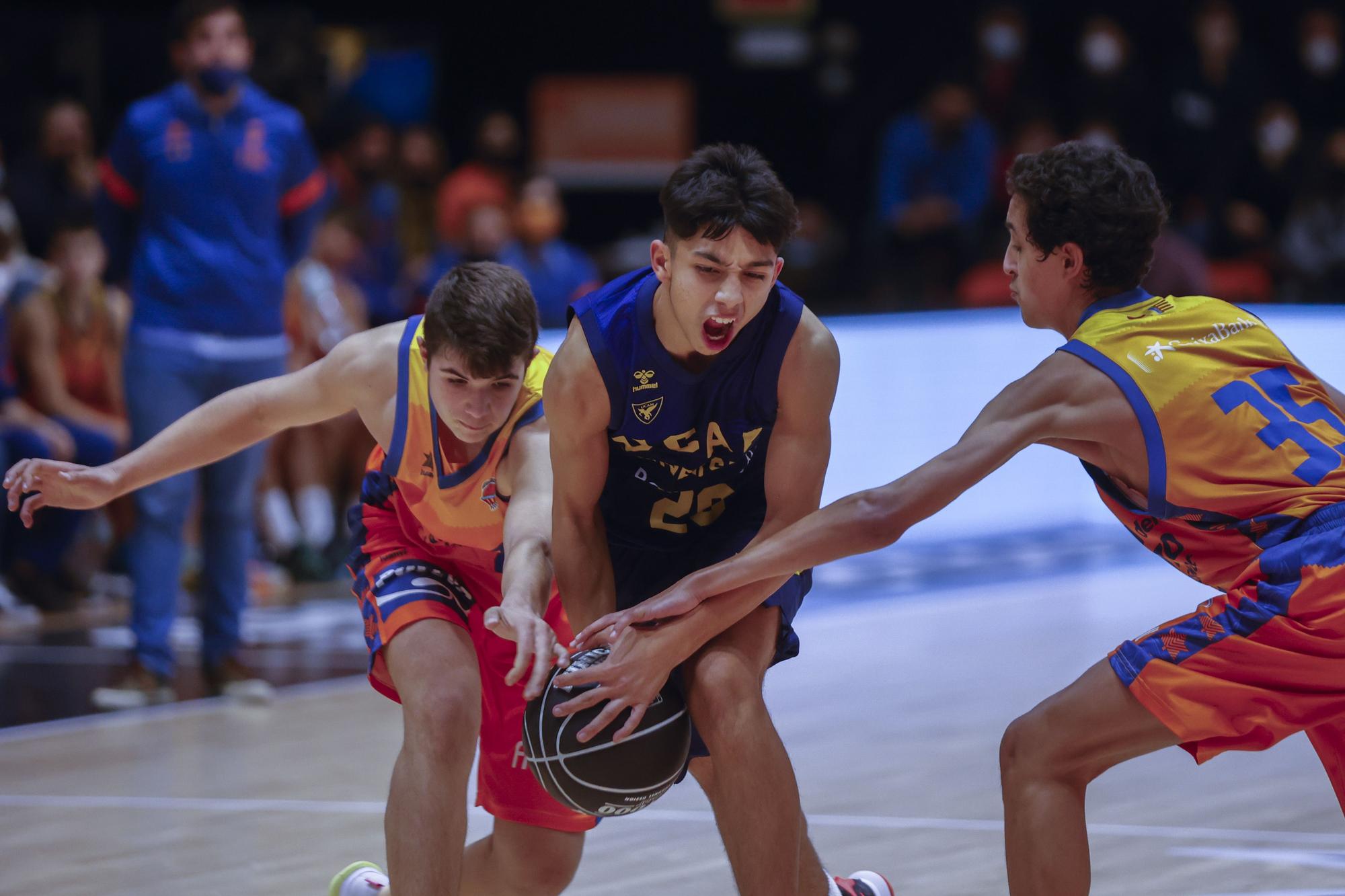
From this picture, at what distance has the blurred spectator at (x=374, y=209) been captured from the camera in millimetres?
10078

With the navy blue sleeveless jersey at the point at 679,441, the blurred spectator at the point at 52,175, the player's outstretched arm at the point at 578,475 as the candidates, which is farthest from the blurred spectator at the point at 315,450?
the player's outstretched arm at the point at 578,475

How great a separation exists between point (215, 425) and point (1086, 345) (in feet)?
6.31

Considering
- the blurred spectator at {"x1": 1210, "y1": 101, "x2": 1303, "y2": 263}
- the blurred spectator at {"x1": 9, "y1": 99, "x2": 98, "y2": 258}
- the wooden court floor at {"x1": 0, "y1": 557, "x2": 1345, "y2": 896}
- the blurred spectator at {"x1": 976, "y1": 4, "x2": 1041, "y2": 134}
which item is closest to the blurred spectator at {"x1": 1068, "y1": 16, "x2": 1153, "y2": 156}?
the blurred spectator at {"x1": 976, "y1": 4, "x2": 1041, "y2": 134}

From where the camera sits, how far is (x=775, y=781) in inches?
127

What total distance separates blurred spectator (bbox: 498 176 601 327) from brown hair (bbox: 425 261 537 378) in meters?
5.67

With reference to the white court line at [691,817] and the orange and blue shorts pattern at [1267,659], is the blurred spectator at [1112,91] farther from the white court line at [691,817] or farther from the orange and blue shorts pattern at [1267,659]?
the orange and blue shorts pattern at [1267,659]

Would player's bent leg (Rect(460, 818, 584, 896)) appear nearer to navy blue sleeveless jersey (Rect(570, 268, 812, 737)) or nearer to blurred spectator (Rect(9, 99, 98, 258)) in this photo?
navy blue sleeveless jersey (Rect(570, 268, 812, 737))

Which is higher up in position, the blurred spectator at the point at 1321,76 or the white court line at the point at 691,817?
the blurred spectator at the point at 1321,76

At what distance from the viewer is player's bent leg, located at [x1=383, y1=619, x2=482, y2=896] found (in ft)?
11.0

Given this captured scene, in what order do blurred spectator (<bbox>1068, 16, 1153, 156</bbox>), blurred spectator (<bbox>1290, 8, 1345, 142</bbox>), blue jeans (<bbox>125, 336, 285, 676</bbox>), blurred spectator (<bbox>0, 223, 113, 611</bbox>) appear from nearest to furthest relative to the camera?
1. blue jeans (<bbox>125, 336, 285, 676</bbox>)
2. blurred spectator (<bbox>0, 223, 113, 611</bbox>)
3. blurred spectator (<bbox>1068, 16, 1153, 156</bbox>)
4. blurred spectator (<bbox>1290, 8, 1345, 142</bbox>)

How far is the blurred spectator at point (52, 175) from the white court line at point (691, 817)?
4.50 meters

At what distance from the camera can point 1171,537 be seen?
3.37 m

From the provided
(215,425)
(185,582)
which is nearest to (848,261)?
(185,582)

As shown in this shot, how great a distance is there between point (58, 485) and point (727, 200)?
5.27 ft
